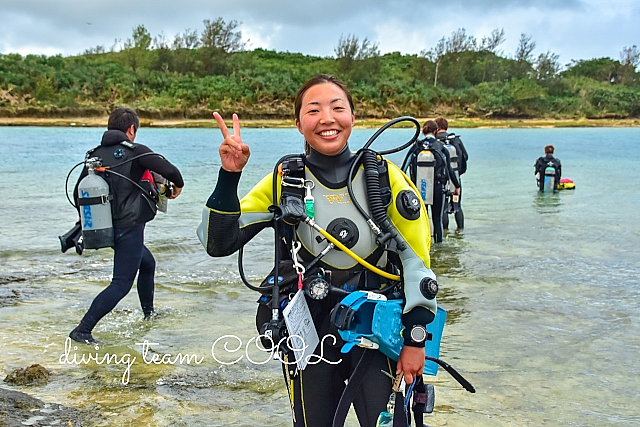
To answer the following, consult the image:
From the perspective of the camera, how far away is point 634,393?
4.09 meters

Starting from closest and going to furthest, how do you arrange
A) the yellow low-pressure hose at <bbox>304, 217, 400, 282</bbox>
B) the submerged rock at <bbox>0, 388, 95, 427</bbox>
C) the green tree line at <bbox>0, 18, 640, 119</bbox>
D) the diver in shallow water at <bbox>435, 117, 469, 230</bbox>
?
the yellow low-pressure hose at <bbox>304, 217, 400, 282</bbox> → the submerged rock at <bbox>0, 388, 95, 427</bbox> → the diver in shallow water at <bbox>435, 117, 469, 230</bbox> → the green tree line at <bbox>0, 18, 640, 119</bbox>

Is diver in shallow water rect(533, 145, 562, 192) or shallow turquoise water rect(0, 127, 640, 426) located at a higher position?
diver in shallow water rect(533, 145, 562, 192)

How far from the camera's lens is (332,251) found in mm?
2328

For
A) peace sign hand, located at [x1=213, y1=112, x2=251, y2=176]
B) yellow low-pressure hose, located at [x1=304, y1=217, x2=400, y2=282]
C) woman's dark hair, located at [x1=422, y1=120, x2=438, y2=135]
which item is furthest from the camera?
woman's dark hair, located at [x1=422, y1=120, x2=438, y2=135]

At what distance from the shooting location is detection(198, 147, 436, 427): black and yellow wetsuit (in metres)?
2.28

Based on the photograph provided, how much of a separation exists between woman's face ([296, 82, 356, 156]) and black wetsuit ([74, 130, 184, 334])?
2.52 metres

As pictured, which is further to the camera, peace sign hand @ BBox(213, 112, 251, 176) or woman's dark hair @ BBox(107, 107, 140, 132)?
woman's dark hair @ BBox(107, 107, 140, 132)

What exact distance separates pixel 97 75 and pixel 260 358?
217 ft

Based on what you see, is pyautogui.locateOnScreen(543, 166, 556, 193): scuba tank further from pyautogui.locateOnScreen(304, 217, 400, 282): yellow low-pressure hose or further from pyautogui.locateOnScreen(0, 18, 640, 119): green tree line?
pyautogui.locateOnScreen(0, 18, 640, 119): green tree line

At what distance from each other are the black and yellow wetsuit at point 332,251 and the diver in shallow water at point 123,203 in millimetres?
2502

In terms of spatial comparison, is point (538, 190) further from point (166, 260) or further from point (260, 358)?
point (260, 358)

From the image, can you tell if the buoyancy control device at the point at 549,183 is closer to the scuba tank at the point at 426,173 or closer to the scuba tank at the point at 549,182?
the scuba tank at the point at 549,182

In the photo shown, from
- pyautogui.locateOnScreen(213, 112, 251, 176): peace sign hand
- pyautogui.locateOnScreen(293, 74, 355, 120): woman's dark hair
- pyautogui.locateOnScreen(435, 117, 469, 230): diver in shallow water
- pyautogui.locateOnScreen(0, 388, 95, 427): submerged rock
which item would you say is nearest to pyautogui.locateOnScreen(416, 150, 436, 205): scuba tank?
pyautogui.locateOnScreen(435, 117, 469, 230): diver in shallow water

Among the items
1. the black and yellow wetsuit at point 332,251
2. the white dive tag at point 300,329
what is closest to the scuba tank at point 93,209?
the black and yellow wetsuit at point 332,251
